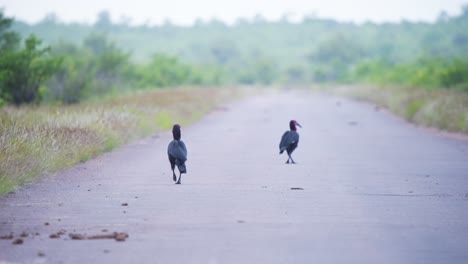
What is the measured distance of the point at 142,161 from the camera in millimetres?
17609

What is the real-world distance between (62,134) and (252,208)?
8.06m

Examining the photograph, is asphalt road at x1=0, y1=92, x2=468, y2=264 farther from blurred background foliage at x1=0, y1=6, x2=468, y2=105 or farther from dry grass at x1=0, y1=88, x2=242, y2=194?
blurred background foliage at x1=0, y1=6, x2=468, y2=105

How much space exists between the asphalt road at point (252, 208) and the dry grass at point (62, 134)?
0.37m

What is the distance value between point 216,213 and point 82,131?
9.28 meters

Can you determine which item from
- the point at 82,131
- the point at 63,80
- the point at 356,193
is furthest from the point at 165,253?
the point at 63,80

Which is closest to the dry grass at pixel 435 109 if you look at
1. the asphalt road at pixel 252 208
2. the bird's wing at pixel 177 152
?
the asphalt road at pixel 252 208

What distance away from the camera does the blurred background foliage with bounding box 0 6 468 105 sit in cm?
3350

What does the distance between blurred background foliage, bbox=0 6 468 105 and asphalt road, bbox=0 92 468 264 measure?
11.1m

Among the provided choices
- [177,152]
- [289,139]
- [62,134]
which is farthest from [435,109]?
[177,152]

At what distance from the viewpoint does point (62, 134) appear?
58.9ft

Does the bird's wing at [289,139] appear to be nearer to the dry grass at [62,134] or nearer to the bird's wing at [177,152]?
the bird's wing at [177,152]

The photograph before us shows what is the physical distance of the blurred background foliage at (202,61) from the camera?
110ft

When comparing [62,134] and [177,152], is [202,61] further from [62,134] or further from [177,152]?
[177,152]

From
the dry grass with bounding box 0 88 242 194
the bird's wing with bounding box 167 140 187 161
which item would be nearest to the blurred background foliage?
the dry grass with bounding box 0 88 242 194
